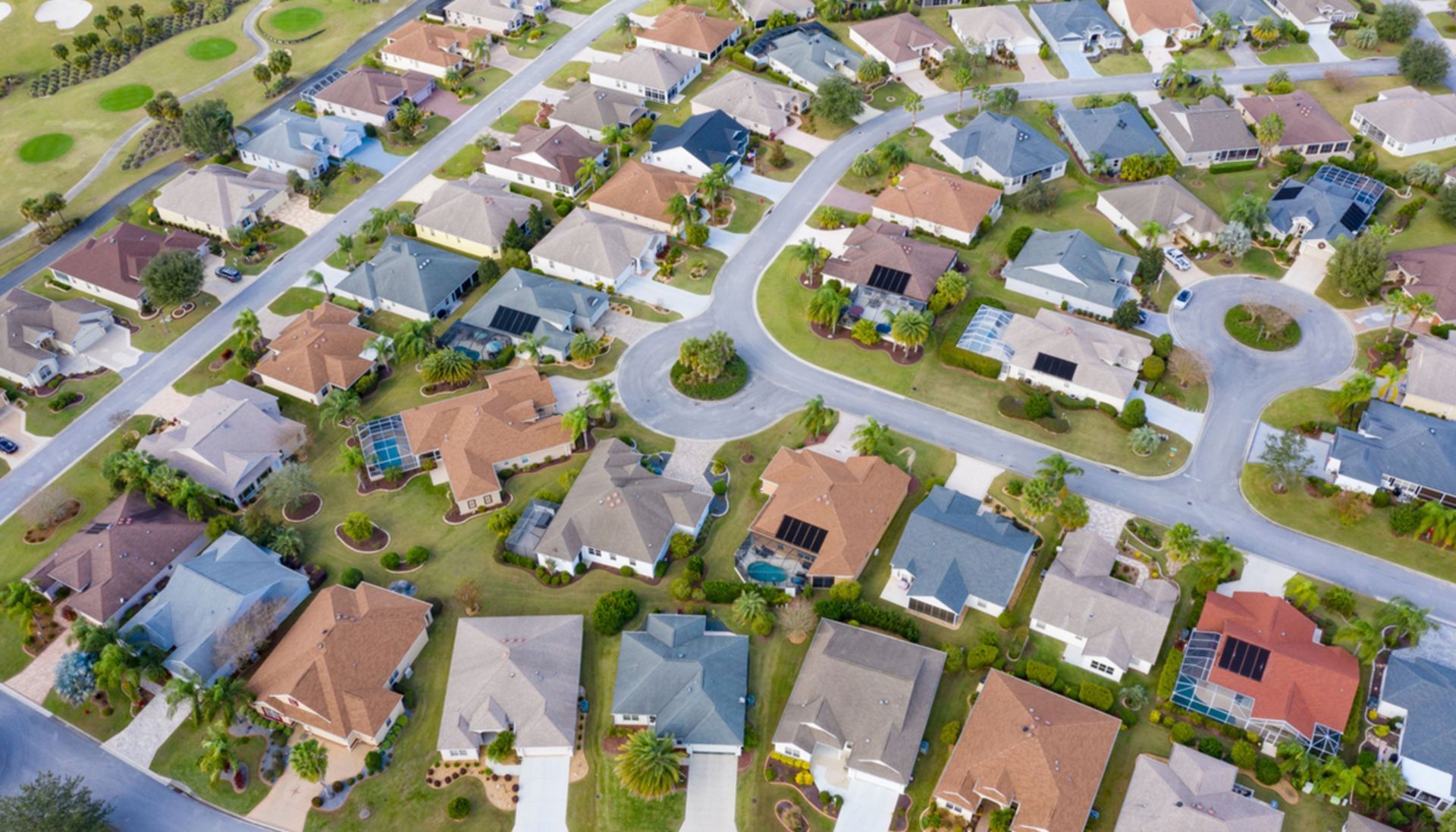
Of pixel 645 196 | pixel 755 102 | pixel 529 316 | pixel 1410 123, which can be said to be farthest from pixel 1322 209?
pixel 529 316

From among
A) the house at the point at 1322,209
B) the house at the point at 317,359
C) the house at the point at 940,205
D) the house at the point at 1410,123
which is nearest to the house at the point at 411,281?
the house at the point at 317,359

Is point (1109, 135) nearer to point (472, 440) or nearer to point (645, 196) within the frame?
point (645, 196)

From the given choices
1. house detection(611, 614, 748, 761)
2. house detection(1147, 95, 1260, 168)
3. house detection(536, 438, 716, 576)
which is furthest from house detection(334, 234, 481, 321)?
house detection(1147, 95, 1260, 168)

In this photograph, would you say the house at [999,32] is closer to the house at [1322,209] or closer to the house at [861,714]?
the house at [1322,209]

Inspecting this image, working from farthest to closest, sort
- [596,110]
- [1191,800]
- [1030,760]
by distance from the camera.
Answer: [596,110], [1030,760], [1191,800]

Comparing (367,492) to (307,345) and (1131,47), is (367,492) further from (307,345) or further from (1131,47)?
(1131,47)

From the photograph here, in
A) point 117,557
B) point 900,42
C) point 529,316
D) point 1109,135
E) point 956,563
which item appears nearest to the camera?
point 956,563
